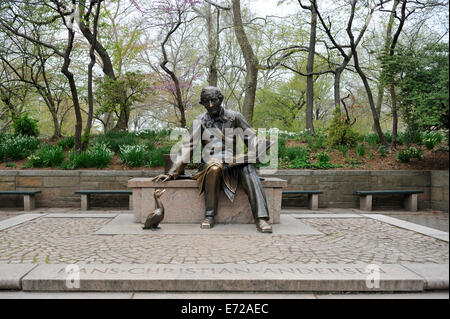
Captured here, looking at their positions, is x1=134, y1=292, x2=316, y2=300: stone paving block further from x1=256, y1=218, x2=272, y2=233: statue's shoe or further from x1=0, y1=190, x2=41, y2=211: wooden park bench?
x1=0, y1=190, x2=41, y2=211: wooden park bench

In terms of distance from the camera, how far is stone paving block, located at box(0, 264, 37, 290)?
9.05ft

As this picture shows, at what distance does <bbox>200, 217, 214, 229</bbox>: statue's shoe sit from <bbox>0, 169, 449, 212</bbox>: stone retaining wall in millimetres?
3361

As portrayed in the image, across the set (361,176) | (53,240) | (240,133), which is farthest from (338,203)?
(53,240)

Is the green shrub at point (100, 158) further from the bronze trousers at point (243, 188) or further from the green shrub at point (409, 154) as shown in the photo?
the green shrub at point (409, 154)

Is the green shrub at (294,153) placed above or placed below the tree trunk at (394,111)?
below

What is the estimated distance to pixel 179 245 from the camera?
384cm

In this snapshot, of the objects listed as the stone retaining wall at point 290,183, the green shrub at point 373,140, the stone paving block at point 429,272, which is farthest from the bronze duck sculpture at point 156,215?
the green shrub at point 373,140

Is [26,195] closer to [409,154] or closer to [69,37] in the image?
[69,37]

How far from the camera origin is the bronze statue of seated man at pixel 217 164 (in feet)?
15.7

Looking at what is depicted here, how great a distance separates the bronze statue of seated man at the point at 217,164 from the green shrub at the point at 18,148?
5877mm

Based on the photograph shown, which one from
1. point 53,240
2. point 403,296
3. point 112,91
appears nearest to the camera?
point 403,296

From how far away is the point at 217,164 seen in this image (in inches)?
189

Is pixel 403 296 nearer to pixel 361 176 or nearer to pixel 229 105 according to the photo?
pixel 361 176

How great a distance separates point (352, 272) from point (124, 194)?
6009mm
